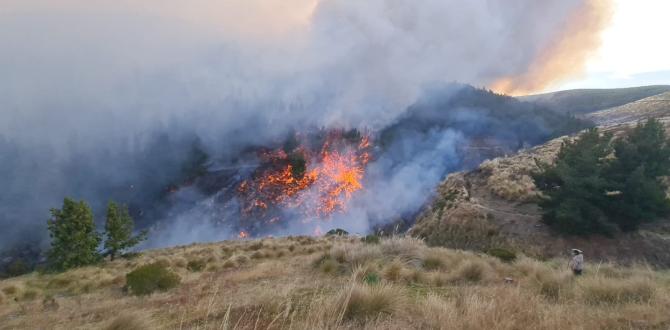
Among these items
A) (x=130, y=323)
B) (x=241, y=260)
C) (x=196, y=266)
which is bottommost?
(x=241, y=260)

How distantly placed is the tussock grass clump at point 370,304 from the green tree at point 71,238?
28.9 metres

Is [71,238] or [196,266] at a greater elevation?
[71,238]

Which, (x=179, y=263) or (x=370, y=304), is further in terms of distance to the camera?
(x=179, y=263)

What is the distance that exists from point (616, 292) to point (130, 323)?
736cm

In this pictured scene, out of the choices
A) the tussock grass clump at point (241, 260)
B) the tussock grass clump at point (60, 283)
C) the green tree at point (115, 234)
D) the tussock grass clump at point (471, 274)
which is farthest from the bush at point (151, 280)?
the green tree at point (115, 234)

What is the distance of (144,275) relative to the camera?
1141cm

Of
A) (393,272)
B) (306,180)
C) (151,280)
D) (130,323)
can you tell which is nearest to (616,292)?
(393,272)

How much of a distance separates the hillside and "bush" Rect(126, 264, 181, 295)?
57.6 ft

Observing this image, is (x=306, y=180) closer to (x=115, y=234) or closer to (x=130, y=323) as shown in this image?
(x=115, y=234)

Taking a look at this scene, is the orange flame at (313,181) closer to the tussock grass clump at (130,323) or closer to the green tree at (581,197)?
the green tree at (581,197)

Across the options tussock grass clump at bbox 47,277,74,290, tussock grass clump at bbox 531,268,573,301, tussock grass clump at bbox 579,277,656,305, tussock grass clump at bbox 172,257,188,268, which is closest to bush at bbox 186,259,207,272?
tussock grass clump at bbox 172,257,188,268

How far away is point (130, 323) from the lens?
5.21 m

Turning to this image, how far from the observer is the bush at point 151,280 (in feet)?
36.5

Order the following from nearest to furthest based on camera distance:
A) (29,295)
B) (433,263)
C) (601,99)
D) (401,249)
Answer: (433,263) < (401,249) < (29,295) < (601,99)
